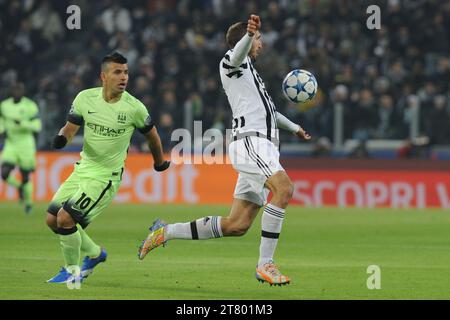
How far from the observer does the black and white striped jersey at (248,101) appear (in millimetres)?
10281

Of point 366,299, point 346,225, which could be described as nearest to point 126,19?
point 346,225

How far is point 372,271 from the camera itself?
11172 mm

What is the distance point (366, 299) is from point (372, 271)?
207 cm

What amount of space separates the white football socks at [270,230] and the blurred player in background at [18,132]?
422 inches

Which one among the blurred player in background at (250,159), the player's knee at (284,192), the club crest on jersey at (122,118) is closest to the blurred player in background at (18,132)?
the club crest on jersey at (122,118)

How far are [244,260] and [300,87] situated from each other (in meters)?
2.43

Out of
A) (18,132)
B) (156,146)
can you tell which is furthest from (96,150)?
(18,132)

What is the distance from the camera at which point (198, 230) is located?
34.6 feet

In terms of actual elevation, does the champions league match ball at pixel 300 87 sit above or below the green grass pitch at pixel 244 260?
above

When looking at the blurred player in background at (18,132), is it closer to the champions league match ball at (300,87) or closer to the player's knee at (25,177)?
the player's knee at (25,177)

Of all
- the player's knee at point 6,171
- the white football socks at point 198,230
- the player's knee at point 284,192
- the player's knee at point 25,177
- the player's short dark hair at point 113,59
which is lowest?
the player's knee at point 25,177

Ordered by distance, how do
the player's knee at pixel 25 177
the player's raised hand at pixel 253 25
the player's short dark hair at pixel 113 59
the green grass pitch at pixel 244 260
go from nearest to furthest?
1. the green grass pitch at pixel 244 260
2. the player's raised hand at pixel 253 25
3. the player's short dark hair at pixel 113 59
4. the player's knee at pixel 25 177

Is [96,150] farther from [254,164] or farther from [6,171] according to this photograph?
[6,171]

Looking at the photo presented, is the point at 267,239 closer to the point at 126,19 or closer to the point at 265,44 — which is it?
the point at 265,44
